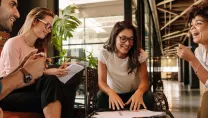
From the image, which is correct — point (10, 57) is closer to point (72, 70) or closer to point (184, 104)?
point (72, 70)

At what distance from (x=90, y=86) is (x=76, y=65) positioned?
0.78 feet

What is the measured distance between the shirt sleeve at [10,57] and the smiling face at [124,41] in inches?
34.3

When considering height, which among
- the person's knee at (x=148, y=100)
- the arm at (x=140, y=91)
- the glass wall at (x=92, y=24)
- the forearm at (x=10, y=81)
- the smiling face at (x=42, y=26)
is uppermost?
the glass wall at (x=92, y=24)

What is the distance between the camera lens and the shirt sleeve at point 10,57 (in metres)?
1.87

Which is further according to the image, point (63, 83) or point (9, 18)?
point (63, 83)

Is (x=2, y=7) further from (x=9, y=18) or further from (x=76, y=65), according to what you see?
(x=76, y=65)

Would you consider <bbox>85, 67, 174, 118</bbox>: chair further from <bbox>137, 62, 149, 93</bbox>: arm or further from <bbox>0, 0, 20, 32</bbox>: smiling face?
<bbox>0, 0, 20, 32</bbox>: smiling face

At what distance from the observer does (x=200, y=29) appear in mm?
1785

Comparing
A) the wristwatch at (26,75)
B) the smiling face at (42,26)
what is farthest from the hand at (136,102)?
the smiling face at (42,26)

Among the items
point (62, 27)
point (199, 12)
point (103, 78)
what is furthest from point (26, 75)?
point (62, 27)

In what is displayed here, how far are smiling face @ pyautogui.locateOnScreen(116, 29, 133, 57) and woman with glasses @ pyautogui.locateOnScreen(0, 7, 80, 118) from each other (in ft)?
1.70

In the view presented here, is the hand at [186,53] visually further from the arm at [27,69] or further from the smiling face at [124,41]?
the arm at [27,69]

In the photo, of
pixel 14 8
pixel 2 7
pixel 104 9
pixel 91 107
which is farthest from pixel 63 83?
pixel 104 9

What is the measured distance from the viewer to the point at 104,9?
196 inches
